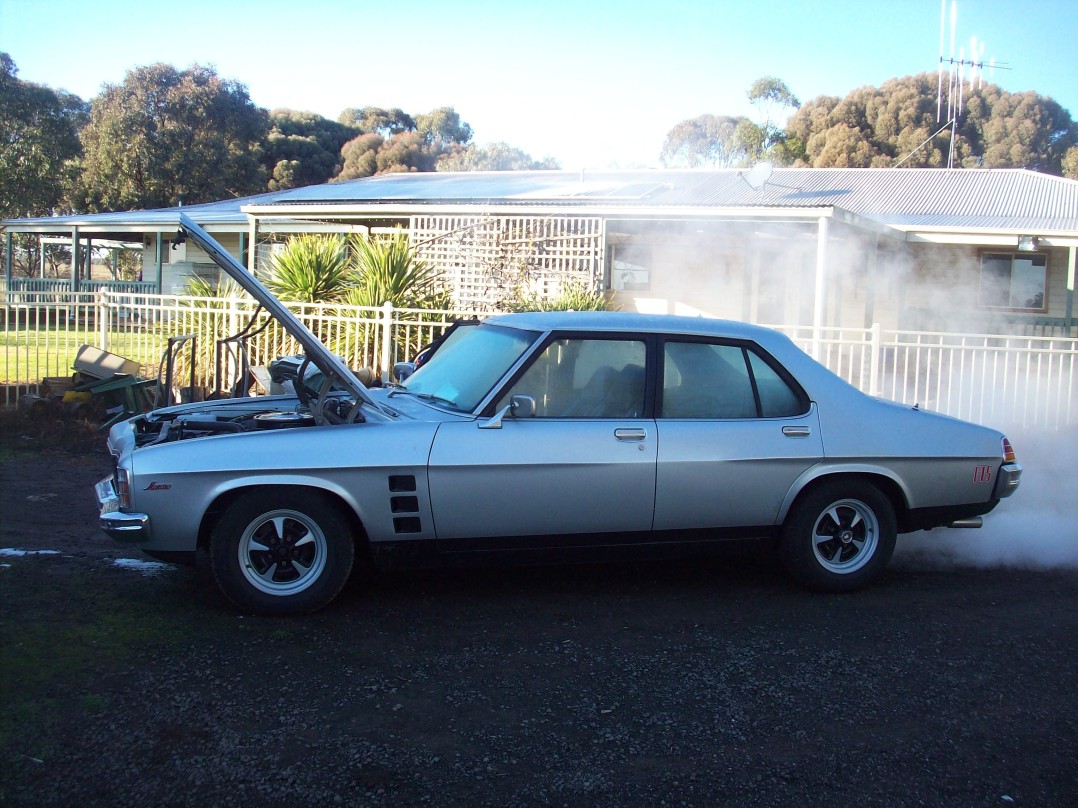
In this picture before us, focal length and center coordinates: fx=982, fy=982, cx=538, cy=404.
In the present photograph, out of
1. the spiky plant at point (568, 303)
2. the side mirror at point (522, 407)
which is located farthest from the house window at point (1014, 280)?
the side mirror at point (522, 407)

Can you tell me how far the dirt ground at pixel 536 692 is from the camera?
3.28 meters

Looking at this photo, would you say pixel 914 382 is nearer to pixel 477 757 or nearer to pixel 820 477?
pixel 820 477

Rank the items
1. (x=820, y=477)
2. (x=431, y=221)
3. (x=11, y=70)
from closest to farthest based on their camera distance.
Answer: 1. (x=820, y=477)
2. (x=431, y=221)
3. (x=11, y=70)

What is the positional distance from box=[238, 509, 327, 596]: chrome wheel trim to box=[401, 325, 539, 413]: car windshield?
100cm

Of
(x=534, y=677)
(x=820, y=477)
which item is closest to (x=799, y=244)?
(x=820, y=477)

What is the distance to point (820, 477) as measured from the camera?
538cm

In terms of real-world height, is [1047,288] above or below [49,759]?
above

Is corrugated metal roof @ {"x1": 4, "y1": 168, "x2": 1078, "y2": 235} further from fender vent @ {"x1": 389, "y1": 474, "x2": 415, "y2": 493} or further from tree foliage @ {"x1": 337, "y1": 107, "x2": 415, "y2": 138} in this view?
tree foliage @ {"x1": 337, "y1": 107, "x2": 415, "y2": 138}

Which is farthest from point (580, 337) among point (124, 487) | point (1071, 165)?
point (1071, 165)

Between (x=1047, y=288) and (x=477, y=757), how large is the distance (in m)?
19.1

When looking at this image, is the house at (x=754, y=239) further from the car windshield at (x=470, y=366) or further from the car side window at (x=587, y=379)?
the car side window at (x=587, y=379)

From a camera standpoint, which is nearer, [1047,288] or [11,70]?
[1047,288]

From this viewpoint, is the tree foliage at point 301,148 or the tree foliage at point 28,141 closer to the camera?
the tree foliage at point 28,141

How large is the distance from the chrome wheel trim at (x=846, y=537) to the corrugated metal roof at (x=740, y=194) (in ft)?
31.5
